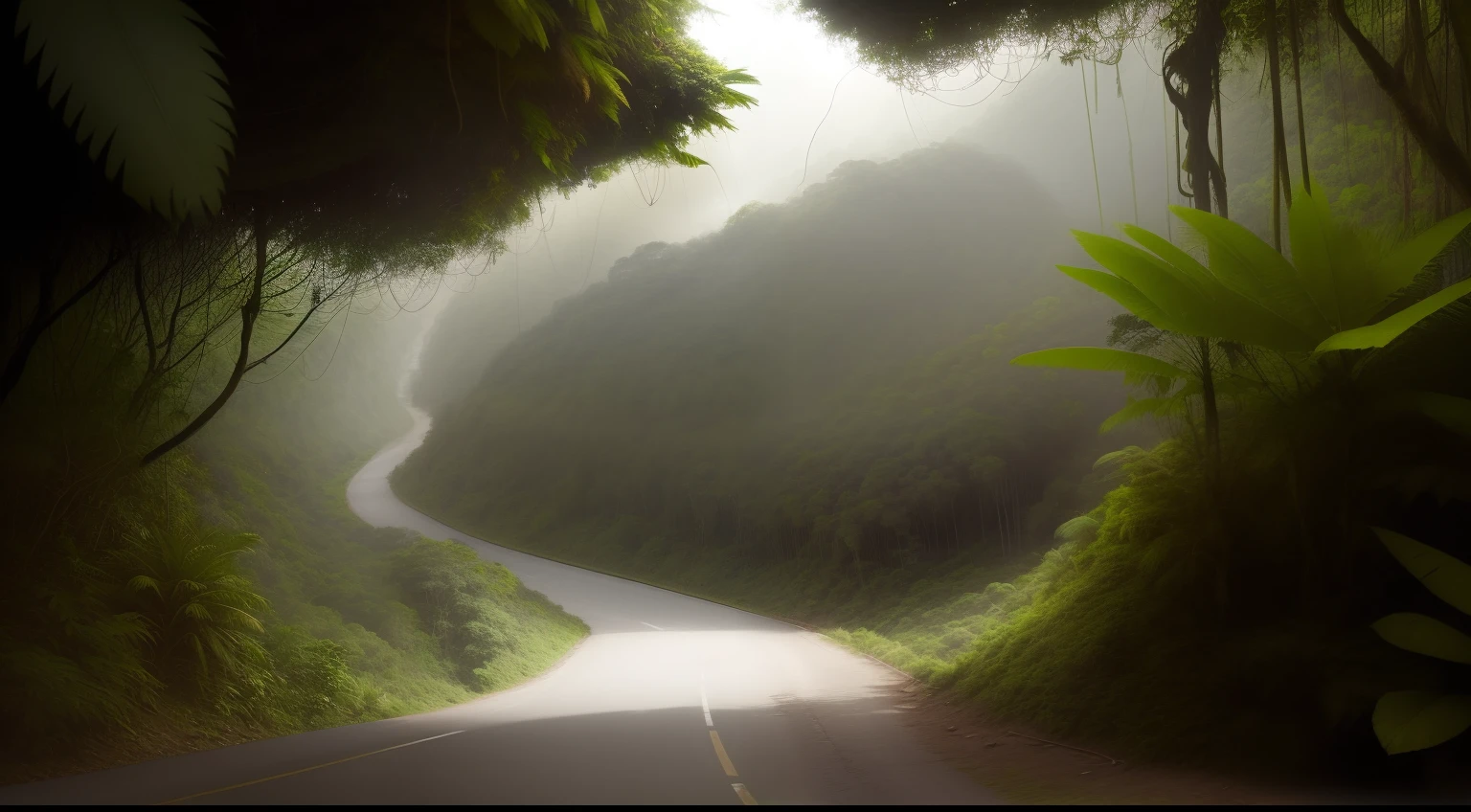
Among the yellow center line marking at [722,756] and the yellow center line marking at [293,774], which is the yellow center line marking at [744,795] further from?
the yellow center line marking at [293,774]

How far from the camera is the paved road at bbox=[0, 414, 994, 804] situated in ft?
18.8

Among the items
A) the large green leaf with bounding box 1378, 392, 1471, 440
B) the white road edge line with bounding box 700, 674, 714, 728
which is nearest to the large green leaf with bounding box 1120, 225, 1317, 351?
the large green leaf with bounding box 1378, 392, 1471, 440

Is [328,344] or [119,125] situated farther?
[328,344]

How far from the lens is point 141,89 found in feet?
9.95

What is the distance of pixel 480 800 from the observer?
5.43m

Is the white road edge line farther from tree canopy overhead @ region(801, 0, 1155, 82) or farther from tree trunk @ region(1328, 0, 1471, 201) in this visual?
tree trunk @ region(1328, 0, 1471, 201)

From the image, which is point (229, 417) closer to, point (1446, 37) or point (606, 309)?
point (1446, 37)

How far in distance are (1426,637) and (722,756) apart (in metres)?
5.17

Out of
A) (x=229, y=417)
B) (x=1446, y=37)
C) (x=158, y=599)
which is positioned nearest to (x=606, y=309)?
(x=229, y=417)

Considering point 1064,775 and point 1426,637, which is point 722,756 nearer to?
point 1064,775

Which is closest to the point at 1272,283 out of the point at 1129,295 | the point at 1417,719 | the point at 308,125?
the point at 1129,295

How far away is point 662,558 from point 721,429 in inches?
465

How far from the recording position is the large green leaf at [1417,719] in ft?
15.3

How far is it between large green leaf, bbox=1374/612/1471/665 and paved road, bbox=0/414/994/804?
2745mm
